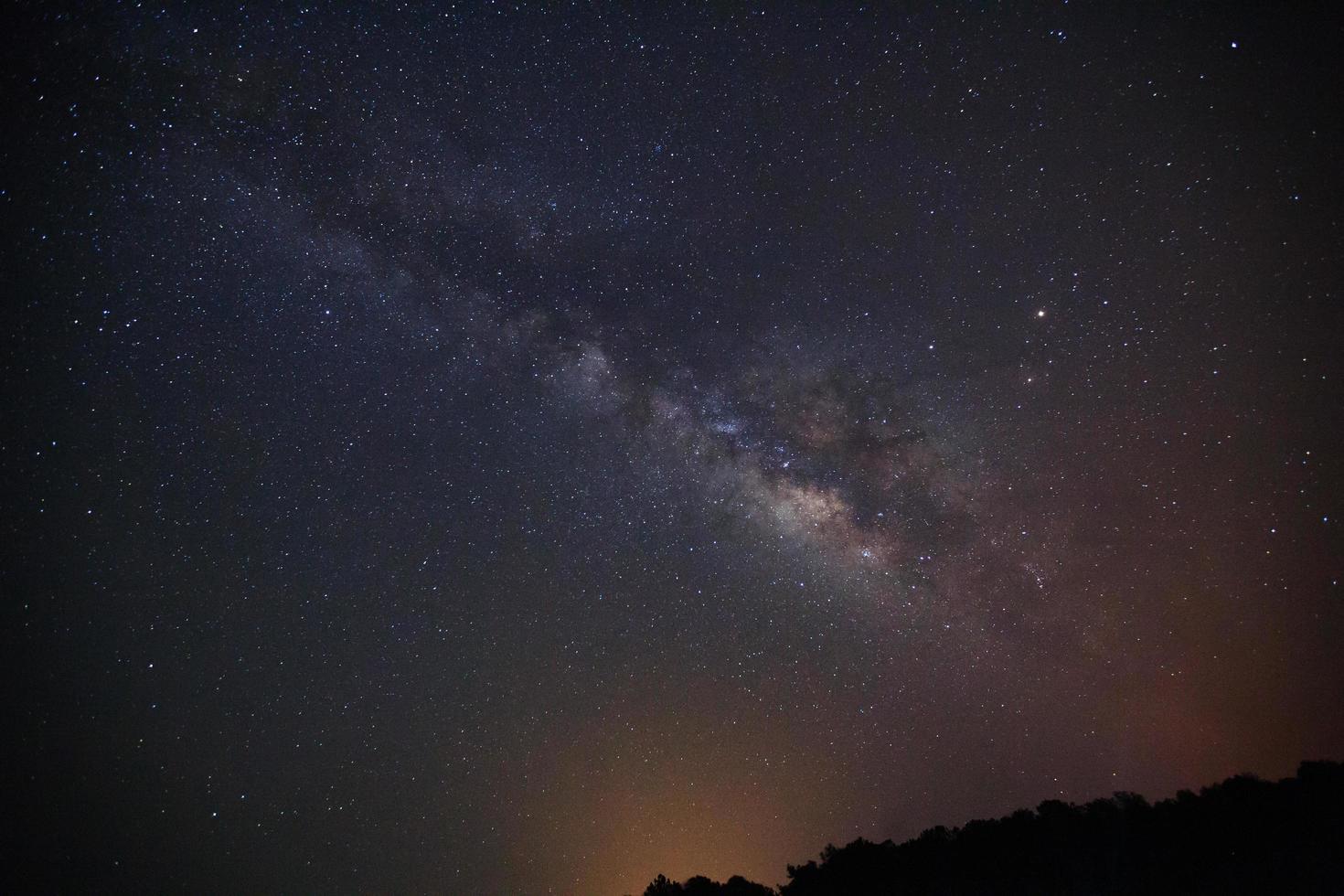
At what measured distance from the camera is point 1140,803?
19.0 meters

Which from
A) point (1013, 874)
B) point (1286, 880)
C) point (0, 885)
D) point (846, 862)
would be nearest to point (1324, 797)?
point (1286, 880)

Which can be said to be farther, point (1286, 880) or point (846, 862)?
point (846, 862)

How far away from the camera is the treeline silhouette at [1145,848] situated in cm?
1603

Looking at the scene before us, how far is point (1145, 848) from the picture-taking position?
1725cm

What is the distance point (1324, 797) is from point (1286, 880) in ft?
9.21

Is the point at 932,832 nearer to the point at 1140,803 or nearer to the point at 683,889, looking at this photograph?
the point at 1140,803

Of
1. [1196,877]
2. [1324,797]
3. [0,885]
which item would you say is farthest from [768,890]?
[0,885]

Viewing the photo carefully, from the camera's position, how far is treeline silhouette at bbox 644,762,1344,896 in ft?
52.6

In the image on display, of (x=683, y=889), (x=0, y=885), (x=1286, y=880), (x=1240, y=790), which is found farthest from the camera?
(x=0, y=885)

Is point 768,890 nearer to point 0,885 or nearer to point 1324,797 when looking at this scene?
point 1324,797

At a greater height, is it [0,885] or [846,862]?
[0,885]

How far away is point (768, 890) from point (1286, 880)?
41.2 feet

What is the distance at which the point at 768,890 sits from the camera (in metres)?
21.7

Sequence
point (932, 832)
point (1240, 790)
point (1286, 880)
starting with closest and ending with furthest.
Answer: point (1286, 880) → point (1240, 790) → point (932, 832)
